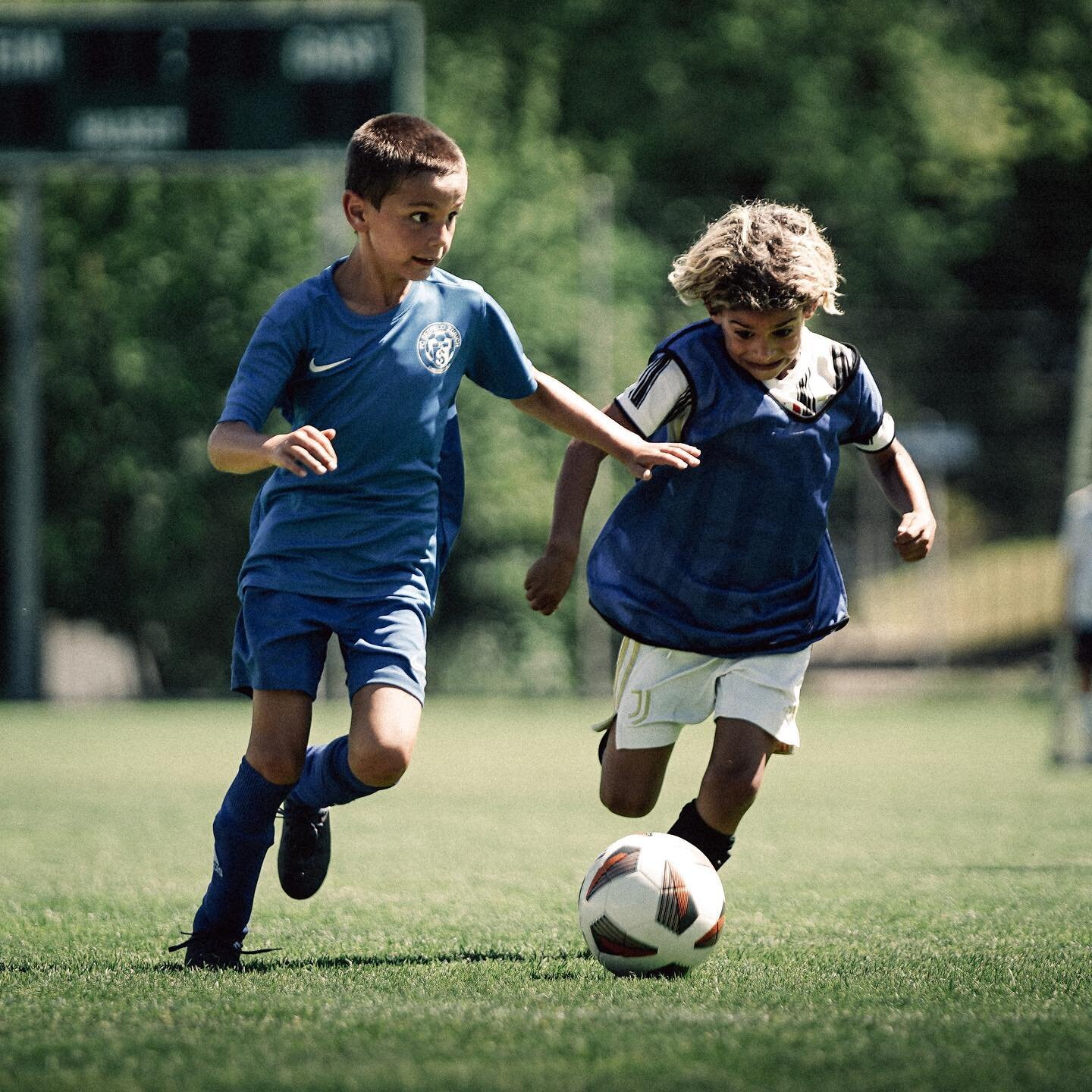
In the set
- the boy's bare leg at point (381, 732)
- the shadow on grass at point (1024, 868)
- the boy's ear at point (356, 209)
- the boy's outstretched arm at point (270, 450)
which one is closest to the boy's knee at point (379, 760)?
the boy's bare leg at point (381, 732)

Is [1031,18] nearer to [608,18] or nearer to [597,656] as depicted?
[608,18]

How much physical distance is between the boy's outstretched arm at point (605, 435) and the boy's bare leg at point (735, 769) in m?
0.63

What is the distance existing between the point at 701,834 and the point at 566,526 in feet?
2.69

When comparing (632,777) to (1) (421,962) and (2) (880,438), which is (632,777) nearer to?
(1) (421,962)

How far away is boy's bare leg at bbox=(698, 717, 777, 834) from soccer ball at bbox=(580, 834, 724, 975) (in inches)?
12.4

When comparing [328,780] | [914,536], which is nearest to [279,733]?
[328,780]

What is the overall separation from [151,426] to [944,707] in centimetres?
755

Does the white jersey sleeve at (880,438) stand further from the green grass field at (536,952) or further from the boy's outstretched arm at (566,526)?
the green grass field at (536,952)

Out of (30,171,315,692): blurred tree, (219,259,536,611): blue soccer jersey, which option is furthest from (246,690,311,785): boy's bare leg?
(30,171,315,692): blurred tree

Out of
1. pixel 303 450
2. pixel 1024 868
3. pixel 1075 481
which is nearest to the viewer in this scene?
pixel 303 450

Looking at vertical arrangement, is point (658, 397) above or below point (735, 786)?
above

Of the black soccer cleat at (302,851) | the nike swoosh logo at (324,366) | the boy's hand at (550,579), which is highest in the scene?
the nike swoosh logo at (324,366)

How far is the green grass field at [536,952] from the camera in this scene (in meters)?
2.74

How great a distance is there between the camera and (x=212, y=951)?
376 centimetres
